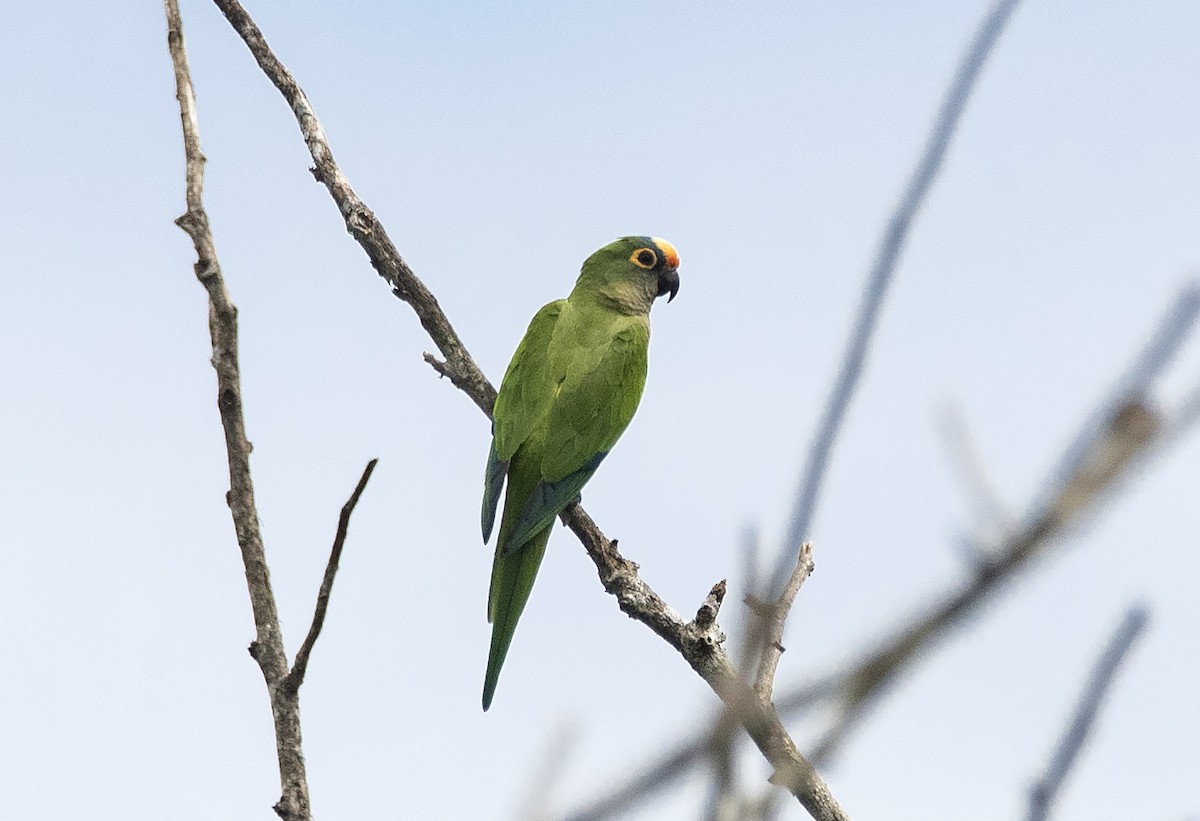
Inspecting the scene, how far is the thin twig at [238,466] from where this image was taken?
2.84 metres

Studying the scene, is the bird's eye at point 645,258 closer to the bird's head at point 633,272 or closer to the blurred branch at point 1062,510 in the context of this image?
the bird's head at point 633,272

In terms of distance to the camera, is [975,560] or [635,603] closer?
[975,560]

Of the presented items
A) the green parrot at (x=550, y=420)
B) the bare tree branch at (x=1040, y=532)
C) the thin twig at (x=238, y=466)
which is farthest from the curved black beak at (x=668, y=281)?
the bare tree branch at (x=1040, y=532)

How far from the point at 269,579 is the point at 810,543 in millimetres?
2671

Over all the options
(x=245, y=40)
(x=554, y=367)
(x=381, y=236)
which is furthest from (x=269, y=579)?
(x=554, y=367)

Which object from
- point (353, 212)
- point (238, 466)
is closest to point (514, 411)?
point (353, 212)

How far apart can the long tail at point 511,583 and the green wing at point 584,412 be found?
90 mm

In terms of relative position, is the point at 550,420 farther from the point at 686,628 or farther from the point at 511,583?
the point at 686,628

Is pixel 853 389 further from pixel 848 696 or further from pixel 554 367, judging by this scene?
pixel 554 367

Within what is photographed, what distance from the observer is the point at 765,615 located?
1.05 m

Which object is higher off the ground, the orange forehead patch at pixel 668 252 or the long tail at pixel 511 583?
the orange forehead patch at pixel 668 252

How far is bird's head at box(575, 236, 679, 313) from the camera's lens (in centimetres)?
734

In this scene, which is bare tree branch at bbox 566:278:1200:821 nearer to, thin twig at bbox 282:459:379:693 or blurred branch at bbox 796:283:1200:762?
blurred branch at bbox 796:283:1200:762

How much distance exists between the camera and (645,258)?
7.89 meters
